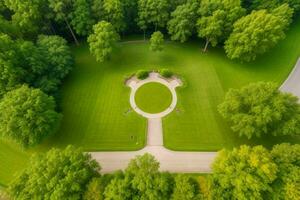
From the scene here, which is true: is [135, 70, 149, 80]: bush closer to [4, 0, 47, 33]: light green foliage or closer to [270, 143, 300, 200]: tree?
[4, 0, 47, 33]: light green foliage

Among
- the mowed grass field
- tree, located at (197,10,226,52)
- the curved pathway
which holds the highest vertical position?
tree, located at (197,10,226,52)

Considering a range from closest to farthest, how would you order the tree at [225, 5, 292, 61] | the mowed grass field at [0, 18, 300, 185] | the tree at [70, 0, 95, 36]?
the mowed grass field at [0, 18, 300, 185], the tree at [225, 5, 292, 61], the tree at [70, 0, 95, 36]

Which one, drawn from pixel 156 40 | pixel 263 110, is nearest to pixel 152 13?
pixel 156 40

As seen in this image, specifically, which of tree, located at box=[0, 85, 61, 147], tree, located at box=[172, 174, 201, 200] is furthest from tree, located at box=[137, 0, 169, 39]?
tree, located at box=[172, 174, 201, 200]

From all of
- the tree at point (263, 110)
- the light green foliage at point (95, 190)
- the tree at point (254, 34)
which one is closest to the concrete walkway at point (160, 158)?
the light green foliage at point (95, 190)

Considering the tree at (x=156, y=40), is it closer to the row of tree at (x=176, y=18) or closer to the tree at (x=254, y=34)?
the row of tree at (x=176, y=18)

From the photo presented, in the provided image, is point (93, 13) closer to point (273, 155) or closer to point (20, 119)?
point (20, 119)
